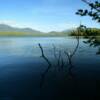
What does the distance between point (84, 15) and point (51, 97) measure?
697cm

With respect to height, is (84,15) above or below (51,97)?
above

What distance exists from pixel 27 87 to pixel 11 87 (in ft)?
4.92

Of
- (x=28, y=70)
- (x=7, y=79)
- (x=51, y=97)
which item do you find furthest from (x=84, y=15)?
(x=28, y=70)

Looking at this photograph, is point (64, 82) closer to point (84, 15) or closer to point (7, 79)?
point (7, 79)

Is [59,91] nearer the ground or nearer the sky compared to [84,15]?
nearer the ground

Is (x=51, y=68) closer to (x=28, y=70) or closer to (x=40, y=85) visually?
(x=28, y=70)

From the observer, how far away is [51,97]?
1783 cm

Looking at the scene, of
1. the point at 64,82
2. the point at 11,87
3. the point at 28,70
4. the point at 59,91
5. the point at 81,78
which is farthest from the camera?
the point at 28,70

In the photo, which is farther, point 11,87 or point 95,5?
point 11,87

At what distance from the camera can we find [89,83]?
2202 centimetres

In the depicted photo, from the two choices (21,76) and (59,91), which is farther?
(21,76)

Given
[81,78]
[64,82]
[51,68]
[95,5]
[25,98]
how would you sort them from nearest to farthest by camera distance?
[95,5], [25,98], [64,82], [81,78], [51,68]

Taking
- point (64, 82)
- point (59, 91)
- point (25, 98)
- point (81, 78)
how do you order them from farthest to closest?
point (81, 78) → point (64, 82) → point (59, 91) → point (25, 98)

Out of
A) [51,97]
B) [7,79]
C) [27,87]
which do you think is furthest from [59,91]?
[7,79]
